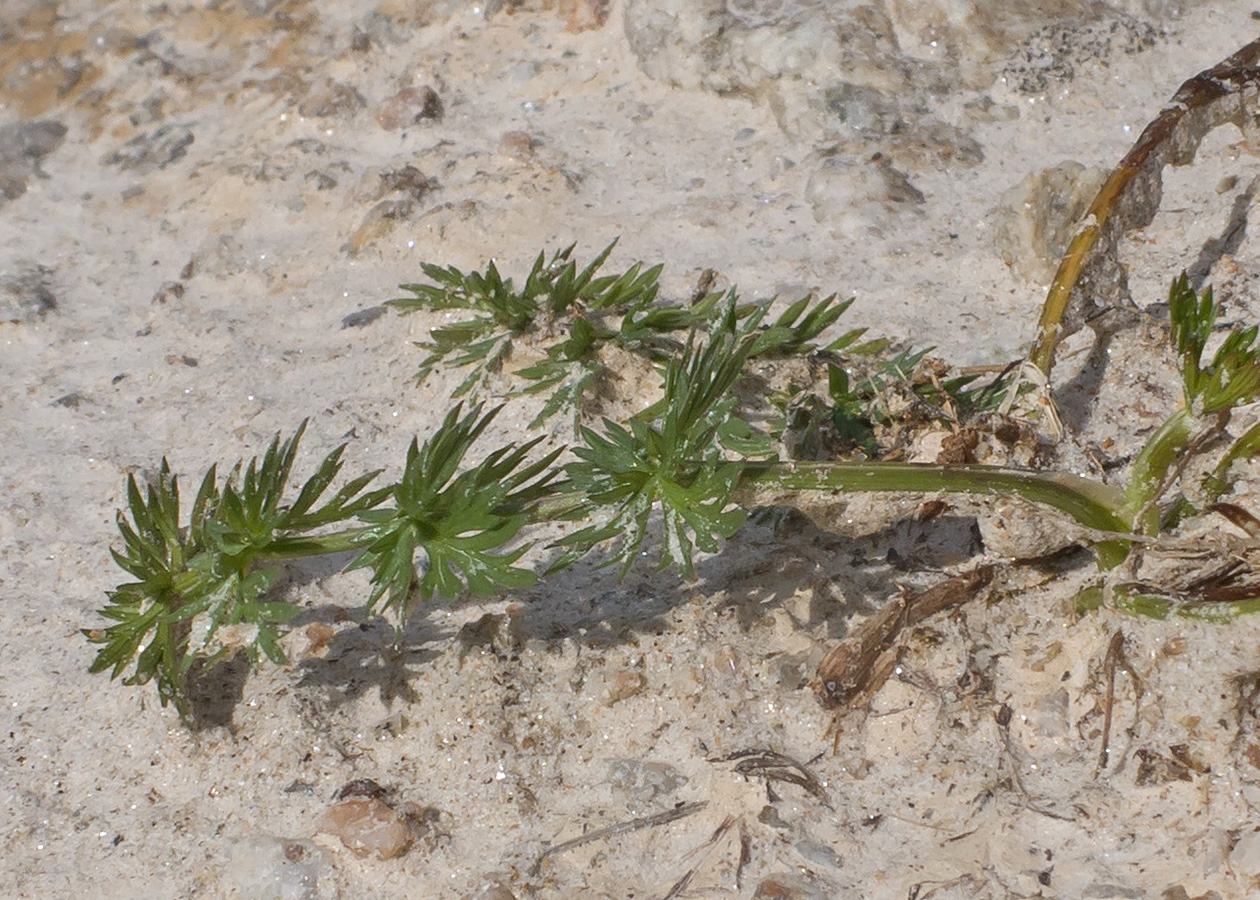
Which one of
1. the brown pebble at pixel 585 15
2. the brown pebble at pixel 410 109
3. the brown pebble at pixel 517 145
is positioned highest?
the brown pebble at pixel 585 15

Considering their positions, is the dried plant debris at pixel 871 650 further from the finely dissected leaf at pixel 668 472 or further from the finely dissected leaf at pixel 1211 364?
the finely dissected leaf at pixel 1211 364

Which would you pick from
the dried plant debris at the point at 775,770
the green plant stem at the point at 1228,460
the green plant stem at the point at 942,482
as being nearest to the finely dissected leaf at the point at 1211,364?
the green plant stem at the point at 1228,460

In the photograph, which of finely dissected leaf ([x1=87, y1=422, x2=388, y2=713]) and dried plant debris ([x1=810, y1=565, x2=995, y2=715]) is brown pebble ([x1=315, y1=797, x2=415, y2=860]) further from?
dried plant debris ([x1=810, y1=565, x2=995, y2=715])

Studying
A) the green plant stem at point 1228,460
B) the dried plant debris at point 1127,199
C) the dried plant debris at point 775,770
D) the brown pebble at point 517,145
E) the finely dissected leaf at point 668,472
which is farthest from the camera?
the brown pebble at point 517,145

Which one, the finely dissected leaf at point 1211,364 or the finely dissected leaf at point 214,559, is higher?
the finely dissected leaf at point 1211,364

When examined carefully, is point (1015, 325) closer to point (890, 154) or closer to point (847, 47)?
point (890, 154)

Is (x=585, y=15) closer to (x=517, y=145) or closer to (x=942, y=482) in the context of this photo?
(x=517, y=145)

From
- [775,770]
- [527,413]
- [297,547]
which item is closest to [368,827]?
[297,547]
